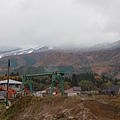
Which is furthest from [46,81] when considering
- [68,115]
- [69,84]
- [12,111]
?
[68,115]

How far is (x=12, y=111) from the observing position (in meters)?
20.0

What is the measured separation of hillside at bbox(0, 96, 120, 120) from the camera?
1330 centimetres

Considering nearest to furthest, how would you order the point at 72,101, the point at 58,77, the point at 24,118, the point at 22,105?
1. the point at 72,101
2. the point at 24,118
3. the point at 22,105
4. the point at 58,77

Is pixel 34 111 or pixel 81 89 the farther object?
pixel 81 89

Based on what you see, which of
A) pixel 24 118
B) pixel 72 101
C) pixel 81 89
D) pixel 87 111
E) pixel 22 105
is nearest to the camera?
pixel 87 111

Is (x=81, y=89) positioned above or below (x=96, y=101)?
below

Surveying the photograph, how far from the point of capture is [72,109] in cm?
1408

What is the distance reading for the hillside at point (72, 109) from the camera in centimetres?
1330

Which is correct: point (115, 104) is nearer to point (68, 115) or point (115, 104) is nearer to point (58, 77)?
point (68, 115)

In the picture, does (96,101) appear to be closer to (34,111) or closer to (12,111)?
(34,111)

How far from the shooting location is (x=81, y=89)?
9700 cm

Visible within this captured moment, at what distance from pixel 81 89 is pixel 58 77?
58724mm

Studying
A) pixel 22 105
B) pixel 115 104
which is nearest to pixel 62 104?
pixel 115 104

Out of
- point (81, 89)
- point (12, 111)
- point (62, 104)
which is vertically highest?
point (62, 104)
